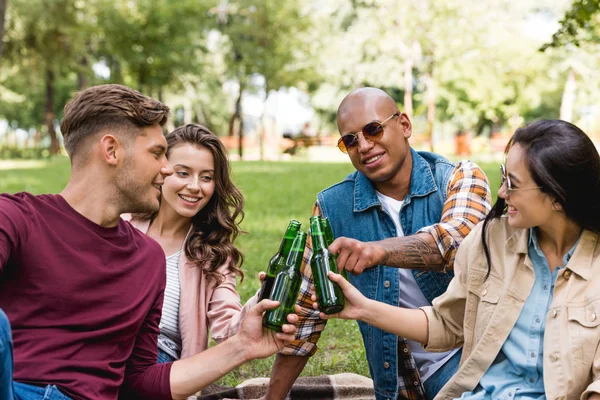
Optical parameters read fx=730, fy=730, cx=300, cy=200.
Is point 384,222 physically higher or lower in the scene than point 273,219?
higher

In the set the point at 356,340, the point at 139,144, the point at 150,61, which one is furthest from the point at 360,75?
the point at 139,144

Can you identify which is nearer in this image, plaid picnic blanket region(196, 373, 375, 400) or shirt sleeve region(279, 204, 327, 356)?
shirt sleeve region(279, 204, 327, 356)

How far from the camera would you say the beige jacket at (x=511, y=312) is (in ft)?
9.00

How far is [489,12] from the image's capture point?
3462 centimetres

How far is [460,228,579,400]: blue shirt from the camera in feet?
9.39

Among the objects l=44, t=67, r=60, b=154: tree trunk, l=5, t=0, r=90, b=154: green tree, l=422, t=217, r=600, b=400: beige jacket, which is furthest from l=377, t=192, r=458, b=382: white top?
l=44, t=67, r=60, b=154: tree trunk

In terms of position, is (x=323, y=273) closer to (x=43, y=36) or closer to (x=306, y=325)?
(x=306, y=325)

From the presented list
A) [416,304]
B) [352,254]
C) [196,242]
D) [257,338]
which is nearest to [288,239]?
[352,254]

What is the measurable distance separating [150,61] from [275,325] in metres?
26.6

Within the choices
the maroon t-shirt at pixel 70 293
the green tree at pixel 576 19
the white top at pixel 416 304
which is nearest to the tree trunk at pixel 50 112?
the green tree at pixel 576 19

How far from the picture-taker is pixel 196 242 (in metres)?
4.22

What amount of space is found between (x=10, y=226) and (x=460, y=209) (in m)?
2.33

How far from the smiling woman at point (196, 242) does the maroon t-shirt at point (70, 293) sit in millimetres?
991

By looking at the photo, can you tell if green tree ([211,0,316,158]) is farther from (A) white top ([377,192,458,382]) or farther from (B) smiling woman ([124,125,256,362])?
(A) white top ([377,192,458,382])
